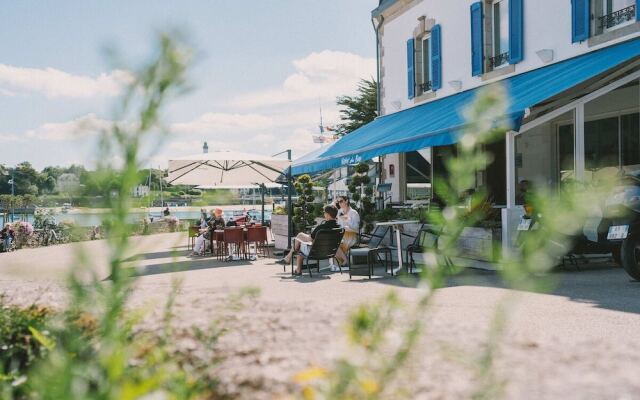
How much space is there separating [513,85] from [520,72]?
132 cm

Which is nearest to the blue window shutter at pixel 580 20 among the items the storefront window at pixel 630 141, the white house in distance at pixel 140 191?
the storefront window at pixel 630 141

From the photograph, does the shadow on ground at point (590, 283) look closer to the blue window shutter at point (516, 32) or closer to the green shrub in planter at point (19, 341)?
the green shrub in planter at point (19, 341)

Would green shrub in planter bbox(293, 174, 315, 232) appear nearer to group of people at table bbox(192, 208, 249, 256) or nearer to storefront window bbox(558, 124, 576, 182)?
group of people at table bbox(192, 208, 249, 256)

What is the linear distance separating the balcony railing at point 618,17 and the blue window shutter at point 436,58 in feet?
15.9

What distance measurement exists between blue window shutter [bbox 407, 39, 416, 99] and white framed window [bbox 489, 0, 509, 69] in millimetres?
2967

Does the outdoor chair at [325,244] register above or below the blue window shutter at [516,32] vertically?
below

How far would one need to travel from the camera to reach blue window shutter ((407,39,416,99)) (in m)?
15.9

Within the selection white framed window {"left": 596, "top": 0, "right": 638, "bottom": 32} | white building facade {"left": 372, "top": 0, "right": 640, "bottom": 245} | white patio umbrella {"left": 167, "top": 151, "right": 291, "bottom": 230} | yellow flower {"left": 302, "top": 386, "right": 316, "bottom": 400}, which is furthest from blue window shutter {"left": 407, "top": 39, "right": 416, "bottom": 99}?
yellow flower {"left": 302, "top": 386, "right": 316, "bottom": 400}

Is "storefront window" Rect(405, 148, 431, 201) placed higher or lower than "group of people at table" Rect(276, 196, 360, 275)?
higher

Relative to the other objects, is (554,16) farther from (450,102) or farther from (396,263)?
(396,263)

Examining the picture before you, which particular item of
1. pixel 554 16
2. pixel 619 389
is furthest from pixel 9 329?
pixel 554 16

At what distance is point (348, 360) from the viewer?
1072mm

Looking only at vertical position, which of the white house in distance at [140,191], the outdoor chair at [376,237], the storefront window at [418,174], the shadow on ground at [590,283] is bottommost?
the shadow on ground at [590,283]

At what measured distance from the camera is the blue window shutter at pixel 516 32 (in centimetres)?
1202
